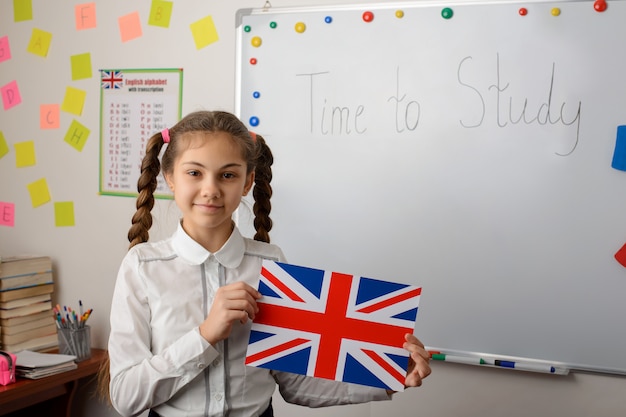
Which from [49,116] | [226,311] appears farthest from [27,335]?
[226,311]

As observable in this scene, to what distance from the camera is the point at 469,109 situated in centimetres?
190

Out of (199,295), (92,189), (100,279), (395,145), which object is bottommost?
(100,279)

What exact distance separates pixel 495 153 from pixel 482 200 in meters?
0.13

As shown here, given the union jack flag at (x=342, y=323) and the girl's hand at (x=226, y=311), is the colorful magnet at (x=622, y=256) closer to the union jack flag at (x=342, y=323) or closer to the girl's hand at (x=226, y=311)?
the union jack flag at (x=342, y=323)

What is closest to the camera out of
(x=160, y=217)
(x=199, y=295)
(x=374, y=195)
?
(x=199, y=295)

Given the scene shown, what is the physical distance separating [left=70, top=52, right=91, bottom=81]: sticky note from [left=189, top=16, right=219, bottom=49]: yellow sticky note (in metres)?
0.42

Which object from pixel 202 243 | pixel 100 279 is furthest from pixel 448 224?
pixel 100 279

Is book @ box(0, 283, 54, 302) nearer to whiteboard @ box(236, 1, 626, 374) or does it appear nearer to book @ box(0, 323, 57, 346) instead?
book @ box(0, 323, 57, 346)

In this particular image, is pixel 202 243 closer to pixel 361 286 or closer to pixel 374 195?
pixel 361 286

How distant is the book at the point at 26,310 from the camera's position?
7.11 feet

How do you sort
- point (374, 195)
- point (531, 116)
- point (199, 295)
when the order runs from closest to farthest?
point (199, 295), point (531, 116), point (374, 195)

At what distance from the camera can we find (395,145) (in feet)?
6.44

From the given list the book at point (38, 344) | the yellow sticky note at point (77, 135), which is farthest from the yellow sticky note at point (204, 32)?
the book at point (38, 344)

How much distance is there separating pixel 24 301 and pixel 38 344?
15cm
